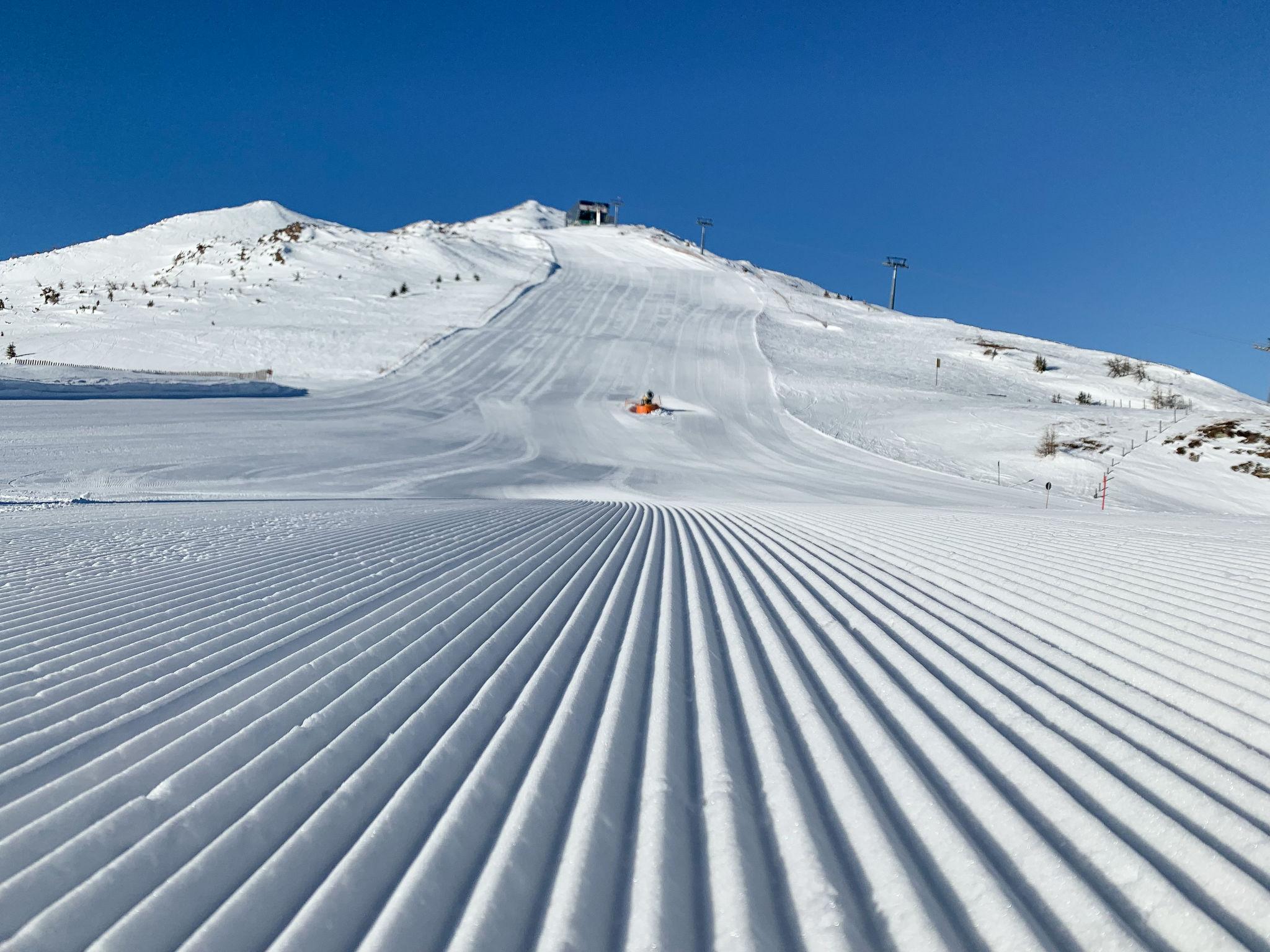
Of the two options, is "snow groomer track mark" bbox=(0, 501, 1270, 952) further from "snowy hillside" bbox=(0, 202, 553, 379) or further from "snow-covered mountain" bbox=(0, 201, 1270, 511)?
"snowy hillside" bbox=(0, 202, 553, 379)

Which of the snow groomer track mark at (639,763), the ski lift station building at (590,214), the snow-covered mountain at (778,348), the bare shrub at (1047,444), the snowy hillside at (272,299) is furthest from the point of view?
the ski lift station building at (590,214)

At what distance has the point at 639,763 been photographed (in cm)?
311

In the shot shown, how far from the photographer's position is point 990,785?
9.12 ft

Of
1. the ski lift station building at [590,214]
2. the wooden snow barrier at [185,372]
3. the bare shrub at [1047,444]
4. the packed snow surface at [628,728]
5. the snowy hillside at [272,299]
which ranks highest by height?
the ski lift station building at [590,214]

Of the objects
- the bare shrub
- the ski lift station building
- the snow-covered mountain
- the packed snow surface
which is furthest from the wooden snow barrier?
the ski lift station building

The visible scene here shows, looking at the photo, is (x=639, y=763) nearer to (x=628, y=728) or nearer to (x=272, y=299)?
(x=628, y=728)

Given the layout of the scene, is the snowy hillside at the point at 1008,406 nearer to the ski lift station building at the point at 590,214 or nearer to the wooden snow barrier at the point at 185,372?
the wooden snow barrier at the point at 185,372

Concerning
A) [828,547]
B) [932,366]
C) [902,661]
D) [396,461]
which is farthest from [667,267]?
[902,661]

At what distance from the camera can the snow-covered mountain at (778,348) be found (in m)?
23.2

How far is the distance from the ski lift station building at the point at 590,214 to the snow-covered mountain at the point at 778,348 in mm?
33021

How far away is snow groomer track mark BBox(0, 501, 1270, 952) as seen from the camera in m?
2.13

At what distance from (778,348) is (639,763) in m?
37.3

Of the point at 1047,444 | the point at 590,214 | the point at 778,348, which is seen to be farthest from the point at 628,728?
the point at 590,214

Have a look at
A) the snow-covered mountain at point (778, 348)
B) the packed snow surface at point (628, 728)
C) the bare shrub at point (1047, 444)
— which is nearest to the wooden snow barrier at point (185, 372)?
the snow-covered mountain at point (778, 348)
